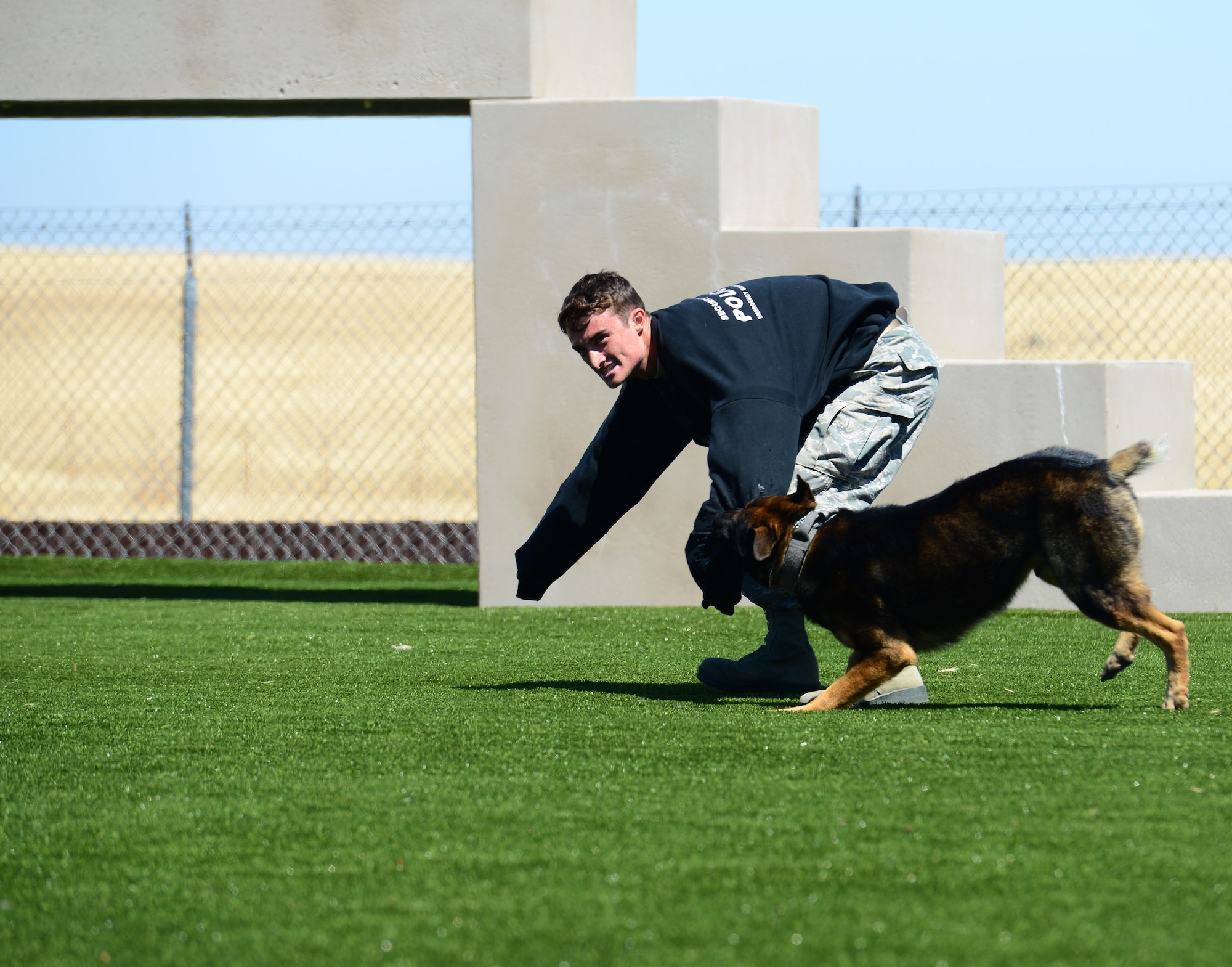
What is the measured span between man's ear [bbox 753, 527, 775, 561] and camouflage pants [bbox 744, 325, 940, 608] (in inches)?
14.1

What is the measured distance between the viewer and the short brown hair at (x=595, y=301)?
4.33 metres

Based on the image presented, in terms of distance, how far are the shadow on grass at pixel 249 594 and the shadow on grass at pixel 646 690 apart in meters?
2.78

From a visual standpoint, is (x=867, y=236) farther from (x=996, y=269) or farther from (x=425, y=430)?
(x=425, y=430)

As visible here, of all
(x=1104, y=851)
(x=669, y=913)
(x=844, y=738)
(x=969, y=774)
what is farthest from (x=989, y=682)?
(x=669, y=913)

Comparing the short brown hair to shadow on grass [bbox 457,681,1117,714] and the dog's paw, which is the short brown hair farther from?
the dog's paw

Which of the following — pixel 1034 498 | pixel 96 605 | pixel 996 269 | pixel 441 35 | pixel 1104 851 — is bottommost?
pixel 96 605

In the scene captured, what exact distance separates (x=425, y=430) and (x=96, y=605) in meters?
12.9

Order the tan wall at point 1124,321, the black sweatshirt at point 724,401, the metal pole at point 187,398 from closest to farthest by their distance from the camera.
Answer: the black sweatshirt at point 724,401, the metal pole at point 187,398, the tan wall at point 1124,321

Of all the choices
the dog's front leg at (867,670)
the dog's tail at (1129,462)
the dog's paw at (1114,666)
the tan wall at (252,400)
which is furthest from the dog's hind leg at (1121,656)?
the tan wall at (252,400)

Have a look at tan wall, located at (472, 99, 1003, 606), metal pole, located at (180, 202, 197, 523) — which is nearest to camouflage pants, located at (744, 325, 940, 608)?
tan wall, located at (472, 99, 1003, 606)

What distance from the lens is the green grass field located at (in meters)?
2.13

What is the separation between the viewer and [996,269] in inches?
294

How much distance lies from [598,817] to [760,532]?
1426 millimetres

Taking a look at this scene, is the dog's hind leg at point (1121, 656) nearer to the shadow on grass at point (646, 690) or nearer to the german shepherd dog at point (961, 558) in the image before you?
the german shepherd dog at point (961, 558)
